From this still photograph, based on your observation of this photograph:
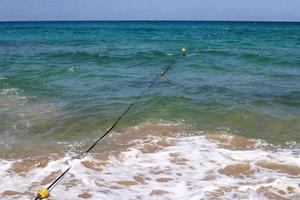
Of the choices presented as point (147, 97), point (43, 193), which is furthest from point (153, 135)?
point (43, 193)

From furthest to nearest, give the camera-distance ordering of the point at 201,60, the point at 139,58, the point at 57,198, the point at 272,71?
the point at 139,58 < the point at 201,60 < the point at 272,71 < the point at 57,198

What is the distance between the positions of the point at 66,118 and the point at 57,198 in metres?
3.97

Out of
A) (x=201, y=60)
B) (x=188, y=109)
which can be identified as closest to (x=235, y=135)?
(x=188, y=109)

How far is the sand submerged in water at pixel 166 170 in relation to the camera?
17.9ft

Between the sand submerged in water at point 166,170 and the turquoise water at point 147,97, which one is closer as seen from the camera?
the sand submerged in water at point 166,170

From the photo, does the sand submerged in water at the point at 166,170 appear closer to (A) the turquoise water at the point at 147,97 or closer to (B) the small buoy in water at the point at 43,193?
(B) the small buoy in water at the point at 43,193

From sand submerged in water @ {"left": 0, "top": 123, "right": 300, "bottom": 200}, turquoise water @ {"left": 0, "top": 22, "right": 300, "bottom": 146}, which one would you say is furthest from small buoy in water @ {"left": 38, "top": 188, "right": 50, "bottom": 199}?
turquoise water @ {"left": 0, "top": 22, "right": 300, "bottom": 146}

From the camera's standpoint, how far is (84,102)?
10.5 metres

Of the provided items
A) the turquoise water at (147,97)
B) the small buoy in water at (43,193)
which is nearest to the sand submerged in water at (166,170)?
the small buoy in water at (43,193)

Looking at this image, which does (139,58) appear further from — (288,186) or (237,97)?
(288,186)

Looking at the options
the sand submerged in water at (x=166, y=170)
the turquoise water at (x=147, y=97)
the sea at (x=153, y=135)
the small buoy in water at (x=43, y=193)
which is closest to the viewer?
the small buoy in water at (x=43, y=193)

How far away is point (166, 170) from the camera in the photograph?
625cm

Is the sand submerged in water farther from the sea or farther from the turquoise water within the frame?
the turquoise water

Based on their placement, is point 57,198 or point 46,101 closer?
point 57,198
